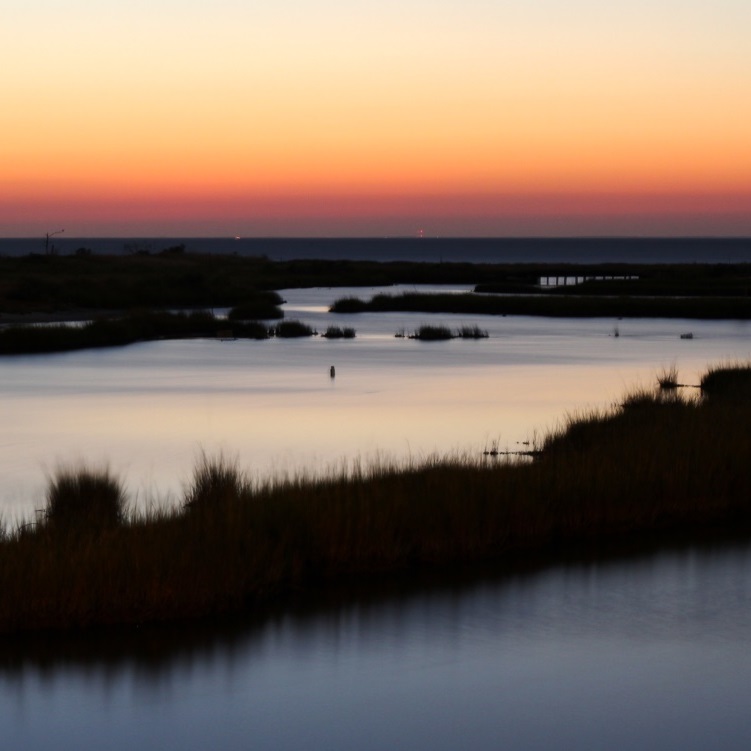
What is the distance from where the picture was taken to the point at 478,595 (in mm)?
9375

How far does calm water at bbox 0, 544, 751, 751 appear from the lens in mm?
6879

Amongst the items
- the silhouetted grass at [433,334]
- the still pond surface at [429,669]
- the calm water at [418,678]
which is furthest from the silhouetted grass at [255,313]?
the calm water at [418,678]

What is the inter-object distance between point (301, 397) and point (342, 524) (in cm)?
1385

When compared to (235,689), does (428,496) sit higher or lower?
higher

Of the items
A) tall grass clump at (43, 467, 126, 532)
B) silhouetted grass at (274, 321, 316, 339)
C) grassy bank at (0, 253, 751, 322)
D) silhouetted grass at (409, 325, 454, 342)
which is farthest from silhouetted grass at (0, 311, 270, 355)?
tall grass clump at (43, 467, 126, 532)

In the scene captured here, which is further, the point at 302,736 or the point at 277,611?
the point at 277,611

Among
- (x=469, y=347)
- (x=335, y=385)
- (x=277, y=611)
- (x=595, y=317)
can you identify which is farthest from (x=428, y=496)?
(x=595, y=317)

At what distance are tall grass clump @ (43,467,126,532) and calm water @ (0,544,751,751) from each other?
209 centimetres

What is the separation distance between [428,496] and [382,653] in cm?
217

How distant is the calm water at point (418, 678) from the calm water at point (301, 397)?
4.01 m

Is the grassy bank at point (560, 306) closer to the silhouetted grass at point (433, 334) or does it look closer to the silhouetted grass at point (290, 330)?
Result: the silhouetted grass at point (433, 334)

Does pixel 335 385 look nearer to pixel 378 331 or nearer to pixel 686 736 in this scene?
pixel 378 331

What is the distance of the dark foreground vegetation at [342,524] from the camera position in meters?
8.09

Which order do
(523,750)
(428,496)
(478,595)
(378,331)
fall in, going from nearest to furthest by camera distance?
(523,750)
(478,595)
(428,496)
(378,331)
